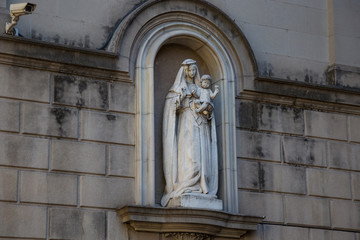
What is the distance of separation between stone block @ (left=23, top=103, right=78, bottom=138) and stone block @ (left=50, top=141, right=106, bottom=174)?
199mm

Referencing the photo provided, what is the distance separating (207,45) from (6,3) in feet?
13.2

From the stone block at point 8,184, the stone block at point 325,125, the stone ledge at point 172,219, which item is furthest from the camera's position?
the stone block at point 325,125

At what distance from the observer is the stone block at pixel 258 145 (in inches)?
671

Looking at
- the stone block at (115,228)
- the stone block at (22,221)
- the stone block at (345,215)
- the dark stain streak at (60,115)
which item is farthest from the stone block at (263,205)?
the stone block at (22,221)

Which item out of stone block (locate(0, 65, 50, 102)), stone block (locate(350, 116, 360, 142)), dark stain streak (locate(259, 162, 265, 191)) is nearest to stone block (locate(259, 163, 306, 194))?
dark stain streak (locate(259, 162, 265, 191))

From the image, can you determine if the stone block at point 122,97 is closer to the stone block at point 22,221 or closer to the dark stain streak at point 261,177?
the stone block at point 22,221

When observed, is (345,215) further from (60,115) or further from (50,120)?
(50,120)

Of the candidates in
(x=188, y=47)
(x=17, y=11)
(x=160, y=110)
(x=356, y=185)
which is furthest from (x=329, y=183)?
(x=17, y=11)

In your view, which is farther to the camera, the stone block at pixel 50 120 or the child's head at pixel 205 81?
the child's head at pixel 205 81

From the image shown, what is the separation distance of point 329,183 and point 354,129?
1395 millimetres

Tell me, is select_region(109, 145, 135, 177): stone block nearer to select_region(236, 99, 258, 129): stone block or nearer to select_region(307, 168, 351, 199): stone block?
select_region(236, 99, 258, 129): stone block

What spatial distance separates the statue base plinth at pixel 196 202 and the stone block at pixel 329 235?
2231mm

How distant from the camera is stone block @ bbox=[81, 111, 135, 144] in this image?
15.7 m

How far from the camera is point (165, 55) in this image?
1730 centimetres
